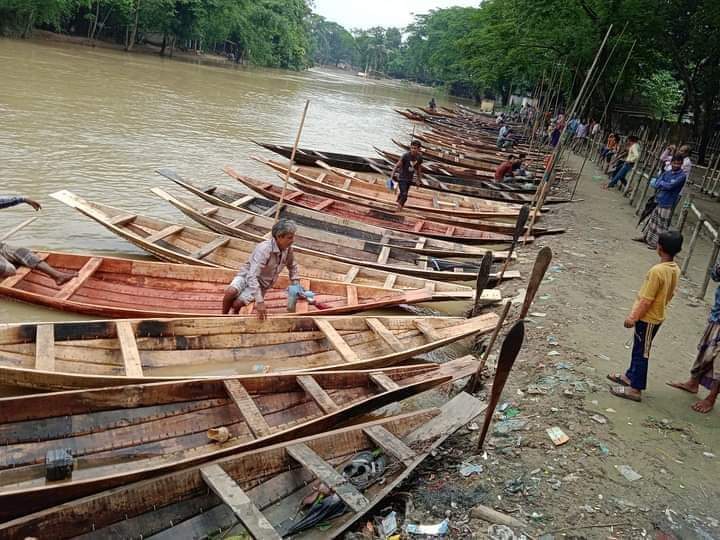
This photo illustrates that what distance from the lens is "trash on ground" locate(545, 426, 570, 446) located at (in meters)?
3.79

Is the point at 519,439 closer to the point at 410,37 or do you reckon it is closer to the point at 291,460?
the point at 291,460

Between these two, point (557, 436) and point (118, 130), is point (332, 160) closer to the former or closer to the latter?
point (118, 130)

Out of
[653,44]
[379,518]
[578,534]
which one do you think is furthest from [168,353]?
[653,44]

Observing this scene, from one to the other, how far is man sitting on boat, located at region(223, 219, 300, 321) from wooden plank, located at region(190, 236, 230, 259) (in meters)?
1.72

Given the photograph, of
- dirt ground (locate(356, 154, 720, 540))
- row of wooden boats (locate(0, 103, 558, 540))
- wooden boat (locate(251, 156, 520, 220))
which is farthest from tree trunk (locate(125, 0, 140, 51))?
dirt ground (locate(356, 154, 720, 540))

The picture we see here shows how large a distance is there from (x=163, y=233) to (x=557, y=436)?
537 centimetres

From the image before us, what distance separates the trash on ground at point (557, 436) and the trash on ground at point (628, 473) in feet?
1.20

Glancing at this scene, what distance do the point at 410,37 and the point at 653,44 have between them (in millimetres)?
71943

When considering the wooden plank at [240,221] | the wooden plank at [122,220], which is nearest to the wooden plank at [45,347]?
the wooden plank at [122,220]

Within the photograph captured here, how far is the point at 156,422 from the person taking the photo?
11.9 feet

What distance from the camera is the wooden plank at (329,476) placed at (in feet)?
10.1

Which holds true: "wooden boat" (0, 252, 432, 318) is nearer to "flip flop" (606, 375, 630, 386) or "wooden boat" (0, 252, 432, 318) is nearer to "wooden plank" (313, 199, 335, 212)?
"flip flop" (606, 375, 630, 386)

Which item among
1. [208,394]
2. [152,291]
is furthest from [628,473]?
[152,291]

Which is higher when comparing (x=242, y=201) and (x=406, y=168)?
(x=406, y=168)
